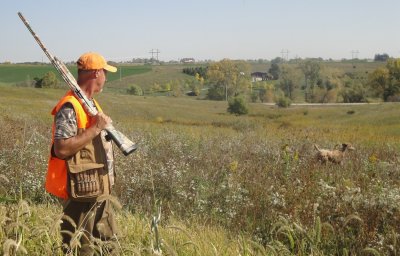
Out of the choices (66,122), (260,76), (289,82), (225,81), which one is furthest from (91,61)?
(260,76)

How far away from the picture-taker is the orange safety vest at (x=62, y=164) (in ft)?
11.2

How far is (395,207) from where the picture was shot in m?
5.12

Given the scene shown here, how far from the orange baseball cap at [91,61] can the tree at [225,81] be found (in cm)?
9743

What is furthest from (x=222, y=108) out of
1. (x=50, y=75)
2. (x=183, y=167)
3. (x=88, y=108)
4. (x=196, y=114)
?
(x=88, y=108)

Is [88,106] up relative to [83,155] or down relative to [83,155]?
up

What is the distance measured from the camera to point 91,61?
3537 mm

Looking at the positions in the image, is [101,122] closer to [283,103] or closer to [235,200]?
[235,200]

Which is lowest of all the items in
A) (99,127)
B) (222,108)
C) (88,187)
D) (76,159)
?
(222,108)

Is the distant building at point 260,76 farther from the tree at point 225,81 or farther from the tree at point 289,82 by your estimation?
the tree at point 225,81

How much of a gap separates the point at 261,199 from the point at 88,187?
3195 millimetres

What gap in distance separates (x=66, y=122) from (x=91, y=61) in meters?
0.51

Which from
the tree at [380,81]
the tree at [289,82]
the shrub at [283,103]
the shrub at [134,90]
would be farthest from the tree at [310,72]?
the shrub at [134,90]

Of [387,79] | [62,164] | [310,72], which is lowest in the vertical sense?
[387,79]

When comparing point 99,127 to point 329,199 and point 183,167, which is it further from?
point 183,167
